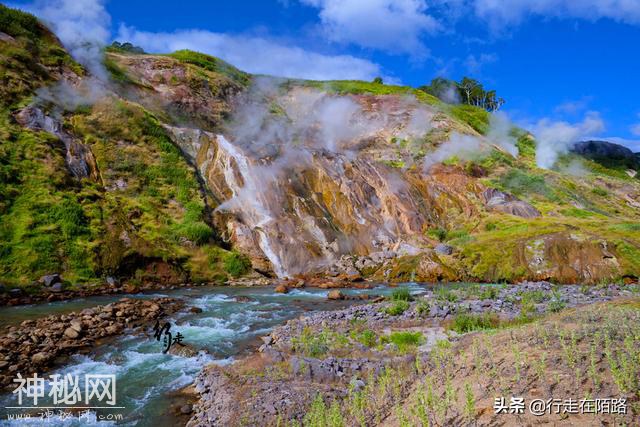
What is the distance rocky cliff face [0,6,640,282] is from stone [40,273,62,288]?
0.90 metres

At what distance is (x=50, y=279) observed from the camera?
2491cm

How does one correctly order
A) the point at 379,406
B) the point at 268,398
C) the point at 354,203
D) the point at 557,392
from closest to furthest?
the point at 557,392, the point at 379,406, the point at 268,398, the point at 354,203

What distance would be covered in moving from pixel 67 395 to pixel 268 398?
567 cm

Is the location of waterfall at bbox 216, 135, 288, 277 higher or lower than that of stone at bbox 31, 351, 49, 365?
higher

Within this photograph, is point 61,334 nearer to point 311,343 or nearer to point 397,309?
point 311,343

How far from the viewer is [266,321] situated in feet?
61.3

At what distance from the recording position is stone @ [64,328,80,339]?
14.8m

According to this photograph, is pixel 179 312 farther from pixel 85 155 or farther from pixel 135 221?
pixel 85 155

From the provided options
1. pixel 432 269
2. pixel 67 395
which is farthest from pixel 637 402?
pixel 432 269

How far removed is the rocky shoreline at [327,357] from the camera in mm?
8867

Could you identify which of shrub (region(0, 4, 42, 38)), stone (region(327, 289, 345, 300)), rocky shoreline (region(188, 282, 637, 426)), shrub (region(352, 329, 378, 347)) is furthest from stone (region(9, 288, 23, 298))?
shrub (region(0, 4, 42, 38))

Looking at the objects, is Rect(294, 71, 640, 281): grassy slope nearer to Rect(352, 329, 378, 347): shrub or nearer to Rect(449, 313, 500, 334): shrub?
Rect(449, 313, 500, 334): shrub

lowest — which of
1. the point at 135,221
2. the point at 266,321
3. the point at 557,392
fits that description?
the point at 266,321

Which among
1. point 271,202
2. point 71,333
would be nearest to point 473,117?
point 271,202
